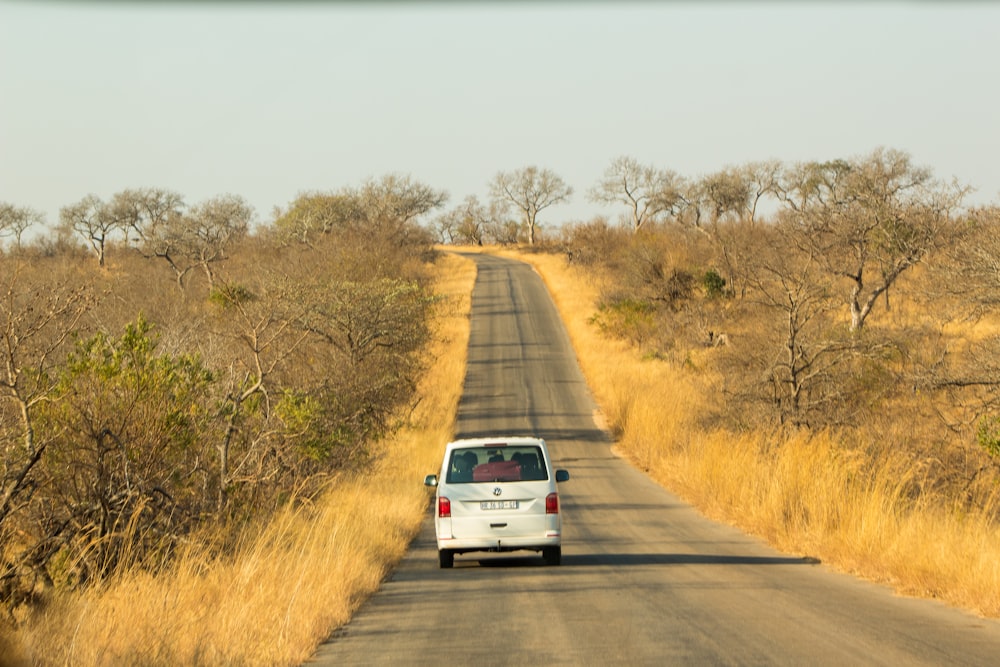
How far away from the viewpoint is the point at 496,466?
15.9 m

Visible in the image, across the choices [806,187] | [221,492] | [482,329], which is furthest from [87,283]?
[806,187]

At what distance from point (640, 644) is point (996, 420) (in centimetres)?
1412

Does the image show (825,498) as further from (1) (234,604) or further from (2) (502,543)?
(1) (234,604)

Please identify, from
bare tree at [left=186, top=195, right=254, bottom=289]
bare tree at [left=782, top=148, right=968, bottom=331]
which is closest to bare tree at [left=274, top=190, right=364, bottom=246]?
bare tree at [left=186, top=195, right=254, bottom=289]

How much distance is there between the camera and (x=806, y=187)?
96688mm

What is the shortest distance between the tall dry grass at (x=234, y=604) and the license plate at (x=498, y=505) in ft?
5.43

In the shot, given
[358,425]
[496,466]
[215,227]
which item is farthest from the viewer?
[215,227]

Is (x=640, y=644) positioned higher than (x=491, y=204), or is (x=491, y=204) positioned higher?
(x=491, y=204)

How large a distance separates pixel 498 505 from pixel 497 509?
6 centimetres

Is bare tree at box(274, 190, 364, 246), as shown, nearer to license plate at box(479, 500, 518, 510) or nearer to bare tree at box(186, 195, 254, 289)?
bare tree at box(186, 195, 254, 289)

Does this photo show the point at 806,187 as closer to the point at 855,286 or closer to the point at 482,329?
the point at 482,329

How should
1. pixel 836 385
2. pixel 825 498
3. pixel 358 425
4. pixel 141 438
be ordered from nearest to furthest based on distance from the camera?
pixel 141 438
pixel 825 498
pixel 358 425
pixel 836 385

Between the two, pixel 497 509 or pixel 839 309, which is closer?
pixel 497 509

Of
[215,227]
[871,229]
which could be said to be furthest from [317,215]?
[871,229]
